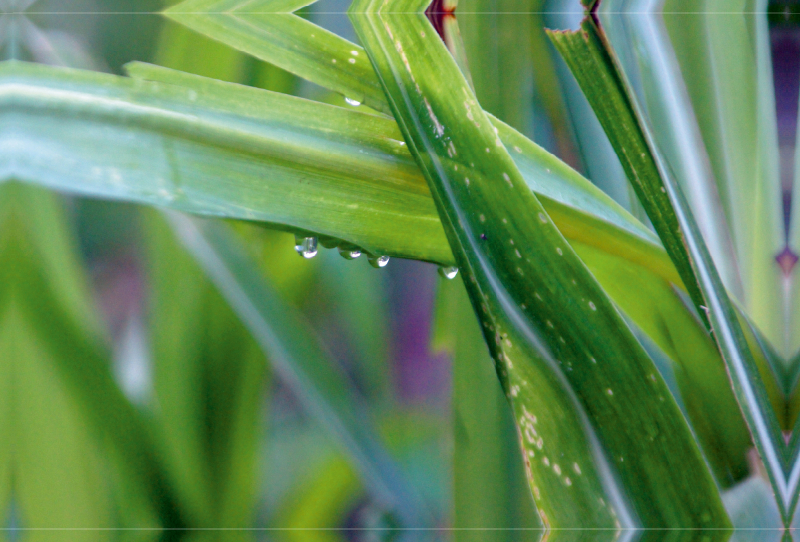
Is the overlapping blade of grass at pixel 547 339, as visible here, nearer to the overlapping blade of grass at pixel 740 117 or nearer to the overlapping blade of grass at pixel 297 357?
the overlapping blade of grass at pixel 297 357

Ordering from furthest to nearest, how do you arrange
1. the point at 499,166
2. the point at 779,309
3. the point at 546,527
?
the point at 779,309 < the point at 546,527 < the point at 499,166

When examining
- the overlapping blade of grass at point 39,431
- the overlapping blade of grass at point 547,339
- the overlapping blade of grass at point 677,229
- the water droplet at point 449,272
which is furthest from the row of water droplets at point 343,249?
the overlapping blade of grass at point 39,431

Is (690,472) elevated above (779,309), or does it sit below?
below

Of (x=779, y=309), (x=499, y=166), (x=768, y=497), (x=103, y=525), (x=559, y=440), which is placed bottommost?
(x=103, y=525)

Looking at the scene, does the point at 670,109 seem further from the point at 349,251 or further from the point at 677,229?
the point at 349,251

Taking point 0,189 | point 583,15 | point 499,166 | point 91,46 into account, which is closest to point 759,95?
point 583,15

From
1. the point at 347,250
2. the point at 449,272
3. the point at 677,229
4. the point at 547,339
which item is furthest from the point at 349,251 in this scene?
the point at 677,229

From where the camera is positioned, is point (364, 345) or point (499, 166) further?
point (364, 345)

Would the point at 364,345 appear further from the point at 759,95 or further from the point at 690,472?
the point at 759,95

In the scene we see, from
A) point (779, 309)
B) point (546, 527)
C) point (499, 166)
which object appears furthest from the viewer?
point (779, 309)
